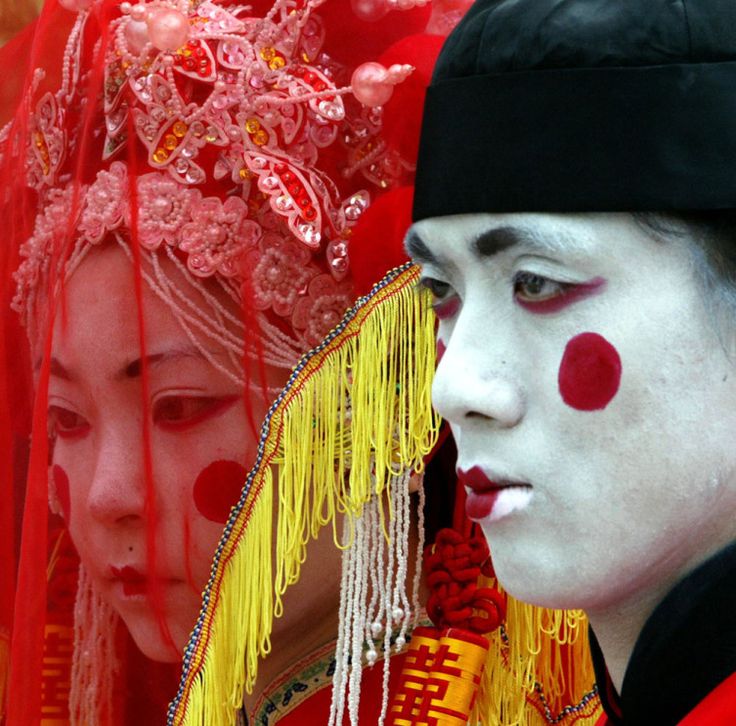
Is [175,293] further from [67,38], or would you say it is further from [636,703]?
[636,703]

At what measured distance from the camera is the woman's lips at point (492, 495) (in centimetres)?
110

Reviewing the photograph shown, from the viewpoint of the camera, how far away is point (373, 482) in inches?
61.8

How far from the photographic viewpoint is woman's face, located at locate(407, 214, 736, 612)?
1055 millimetres

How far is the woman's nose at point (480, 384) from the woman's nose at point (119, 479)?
0.63 meters

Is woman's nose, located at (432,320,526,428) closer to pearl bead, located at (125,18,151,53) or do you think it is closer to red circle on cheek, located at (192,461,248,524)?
red circle on cheek, located at (192,461,248,524)

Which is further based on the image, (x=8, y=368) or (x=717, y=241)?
(x=8, y=368)

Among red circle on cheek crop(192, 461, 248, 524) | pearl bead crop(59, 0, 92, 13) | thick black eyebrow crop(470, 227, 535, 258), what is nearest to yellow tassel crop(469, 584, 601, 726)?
red circle on cheek crop(192, 461, 248, 524)

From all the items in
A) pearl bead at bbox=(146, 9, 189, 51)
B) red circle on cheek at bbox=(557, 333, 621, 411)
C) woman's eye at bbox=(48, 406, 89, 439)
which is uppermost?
pearl bead at bbox=(146, 9, 189, 51)

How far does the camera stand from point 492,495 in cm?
111

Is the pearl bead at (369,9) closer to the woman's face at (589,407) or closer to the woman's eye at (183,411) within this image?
the woman's eye at (183,411)

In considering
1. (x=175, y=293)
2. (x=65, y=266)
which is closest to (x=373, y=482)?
(x=175, y=293)

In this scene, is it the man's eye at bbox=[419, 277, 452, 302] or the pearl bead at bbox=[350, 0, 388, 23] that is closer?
the man's eye at bbox=[419, 277, 452, 302]

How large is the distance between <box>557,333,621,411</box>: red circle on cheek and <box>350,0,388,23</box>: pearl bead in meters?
0.69

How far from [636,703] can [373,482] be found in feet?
1.73
